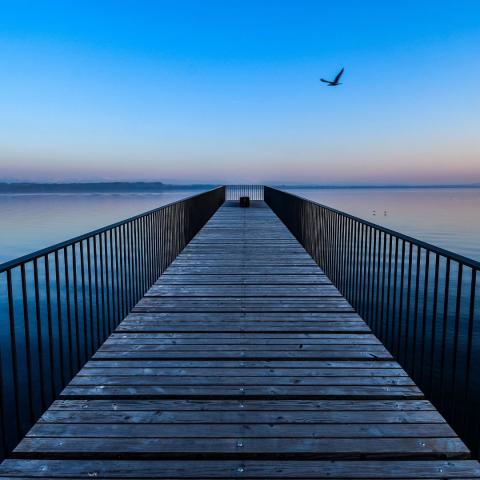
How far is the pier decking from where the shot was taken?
7.95 ft

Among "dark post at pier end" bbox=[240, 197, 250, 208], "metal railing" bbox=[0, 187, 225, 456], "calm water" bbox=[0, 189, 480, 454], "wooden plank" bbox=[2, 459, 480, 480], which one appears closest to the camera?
"wooden plank" bbox=[2, 459, 480, 480]

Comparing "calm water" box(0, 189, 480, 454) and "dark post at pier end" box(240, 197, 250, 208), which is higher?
"dark post at pier end" box(240, 197, 250, 208)

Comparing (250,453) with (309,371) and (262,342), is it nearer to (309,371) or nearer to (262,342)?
(309,371)

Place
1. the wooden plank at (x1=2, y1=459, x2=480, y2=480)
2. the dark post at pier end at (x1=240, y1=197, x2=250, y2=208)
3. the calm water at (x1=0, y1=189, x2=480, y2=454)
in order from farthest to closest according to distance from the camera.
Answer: the dark post at pier end at (x1=240, y1=197, x2=250, y2=208) < the calm water at (x1=0, y1=189, x2=480, y2=454) < the wooden plank at (x1=2, y1=459, x2=480, y2=480)

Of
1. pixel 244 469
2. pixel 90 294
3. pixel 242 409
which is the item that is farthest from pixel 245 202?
pixel 244 469

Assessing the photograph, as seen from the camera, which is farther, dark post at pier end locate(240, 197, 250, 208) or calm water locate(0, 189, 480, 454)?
dark post at pier end locate(240, 197, 250, 208)

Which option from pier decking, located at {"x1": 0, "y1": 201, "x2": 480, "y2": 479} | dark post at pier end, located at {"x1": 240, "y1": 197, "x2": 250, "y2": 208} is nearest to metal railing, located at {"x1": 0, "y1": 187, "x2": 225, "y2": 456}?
pier decking, located at {"x1": 0, "y1": 201, "x2": 480, "y2": 479}

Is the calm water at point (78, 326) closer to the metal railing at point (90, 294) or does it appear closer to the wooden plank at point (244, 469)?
the metal railing at point (90, 294)

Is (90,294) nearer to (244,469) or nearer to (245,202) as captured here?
(244,469)

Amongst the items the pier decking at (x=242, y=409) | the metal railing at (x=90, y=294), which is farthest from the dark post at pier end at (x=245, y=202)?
the pier decking at (x=242, y=409)

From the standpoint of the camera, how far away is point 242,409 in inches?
117

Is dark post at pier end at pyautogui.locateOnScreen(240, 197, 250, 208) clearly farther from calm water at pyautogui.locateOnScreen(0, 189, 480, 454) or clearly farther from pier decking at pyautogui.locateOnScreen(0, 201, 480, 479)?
pier decking at pyautogui.locateOnScreen(0, 201, 480, 479)

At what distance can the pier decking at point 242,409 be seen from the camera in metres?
2.42

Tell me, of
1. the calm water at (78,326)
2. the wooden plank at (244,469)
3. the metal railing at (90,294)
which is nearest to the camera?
the wooden plank at (244,469)
